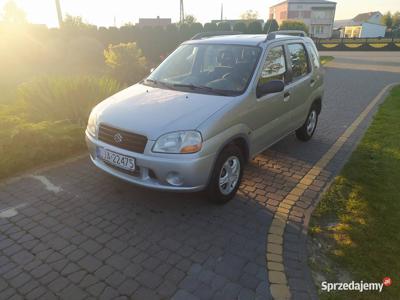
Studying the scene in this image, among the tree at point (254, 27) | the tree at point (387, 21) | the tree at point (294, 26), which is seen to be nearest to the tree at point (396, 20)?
the tree at point (387, 21)

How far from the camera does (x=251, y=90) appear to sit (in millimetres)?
4043

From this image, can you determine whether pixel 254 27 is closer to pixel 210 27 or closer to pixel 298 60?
pixel 210 27

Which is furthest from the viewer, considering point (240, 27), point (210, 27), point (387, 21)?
point (387, 21)

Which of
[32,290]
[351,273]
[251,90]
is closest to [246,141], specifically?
[251,90]

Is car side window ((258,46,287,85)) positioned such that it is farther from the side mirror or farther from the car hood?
the car hood

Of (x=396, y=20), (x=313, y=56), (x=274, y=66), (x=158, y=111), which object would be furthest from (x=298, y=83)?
(x=396, y=20)

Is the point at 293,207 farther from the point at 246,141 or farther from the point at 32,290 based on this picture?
the point at 32,290

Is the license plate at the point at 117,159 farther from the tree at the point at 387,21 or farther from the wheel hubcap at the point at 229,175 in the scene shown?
the tree at the point at 387,21

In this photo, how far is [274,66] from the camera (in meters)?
4.57

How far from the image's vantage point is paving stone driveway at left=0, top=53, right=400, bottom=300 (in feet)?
9.21

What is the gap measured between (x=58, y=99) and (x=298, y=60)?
4.74 metres

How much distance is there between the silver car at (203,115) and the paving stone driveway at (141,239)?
1.61ft

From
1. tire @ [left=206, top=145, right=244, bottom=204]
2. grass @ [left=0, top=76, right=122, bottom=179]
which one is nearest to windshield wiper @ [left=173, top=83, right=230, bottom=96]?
tire @ [left=206, top=145, right=244, bottom=204]

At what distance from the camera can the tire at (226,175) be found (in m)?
3.69
